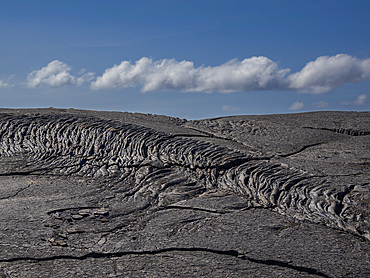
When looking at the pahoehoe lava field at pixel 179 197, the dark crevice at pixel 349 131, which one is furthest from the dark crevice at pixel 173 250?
the dark crevice at pixel 349 131

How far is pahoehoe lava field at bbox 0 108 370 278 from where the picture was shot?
2451 mm

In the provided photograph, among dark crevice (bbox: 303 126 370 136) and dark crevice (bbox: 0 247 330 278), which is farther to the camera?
dark crevice (bbox: 303 126 370 136)

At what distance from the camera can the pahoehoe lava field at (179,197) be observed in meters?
2.45

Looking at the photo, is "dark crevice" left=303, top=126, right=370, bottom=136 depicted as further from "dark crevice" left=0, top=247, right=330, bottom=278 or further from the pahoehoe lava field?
"dark crevice" left=0, top=247, right=330, bottom=278

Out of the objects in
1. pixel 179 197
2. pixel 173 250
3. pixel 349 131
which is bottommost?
pixel 173 250

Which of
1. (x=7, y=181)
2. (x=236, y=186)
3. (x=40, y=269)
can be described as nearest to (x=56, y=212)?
(x=40, y=269)

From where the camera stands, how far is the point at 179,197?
11.5 feet

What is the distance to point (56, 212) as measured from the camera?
10.7 feet

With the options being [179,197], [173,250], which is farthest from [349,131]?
[173,250]

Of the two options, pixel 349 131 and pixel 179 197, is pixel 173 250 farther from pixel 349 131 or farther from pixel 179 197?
pixel 349 131

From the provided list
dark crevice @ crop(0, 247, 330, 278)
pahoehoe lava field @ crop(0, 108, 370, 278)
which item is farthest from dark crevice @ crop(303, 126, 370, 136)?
dark crevice @ crop(0, 247, 330, 278)

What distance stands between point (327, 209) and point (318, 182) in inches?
13.2

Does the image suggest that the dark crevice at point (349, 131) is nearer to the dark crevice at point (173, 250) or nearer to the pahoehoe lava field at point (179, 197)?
the pahoehoe lava field at point (179, 197)

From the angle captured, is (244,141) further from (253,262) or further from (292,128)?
(253,262)
